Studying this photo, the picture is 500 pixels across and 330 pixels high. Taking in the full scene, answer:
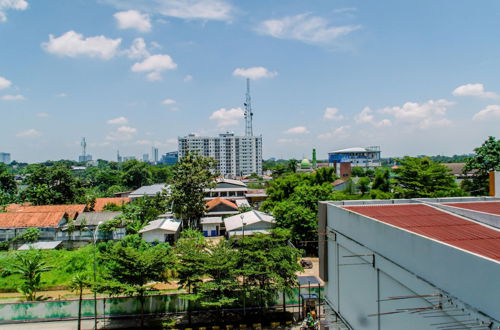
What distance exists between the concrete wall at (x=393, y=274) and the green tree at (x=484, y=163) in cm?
2558

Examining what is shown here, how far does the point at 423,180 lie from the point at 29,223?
122 feet

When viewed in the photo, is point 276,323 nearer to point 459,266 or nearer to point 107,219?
point 459,266

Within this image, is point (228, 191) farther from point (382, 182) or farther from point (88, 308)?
point (88, 308)

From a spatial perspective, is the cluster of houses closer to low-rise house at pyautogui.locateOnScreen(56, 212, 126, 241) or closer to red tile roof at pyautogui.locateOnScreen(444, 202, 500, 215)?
low-rise house at pyautogui.locateOnScreen(56, 212, 126, 241)

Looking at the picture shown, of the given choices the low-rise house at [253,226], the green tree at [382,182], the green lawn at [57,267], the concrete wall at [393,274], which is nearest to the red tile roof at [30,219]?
the green lawn at [57,267]

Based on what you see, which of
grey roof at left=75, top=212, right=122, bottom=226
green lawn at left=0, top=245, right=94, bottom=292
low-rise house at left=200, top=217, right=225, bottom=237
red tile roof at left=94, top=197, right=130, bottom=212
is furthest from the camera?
red tile roof at left=94, top=197, right=130, bottom=212

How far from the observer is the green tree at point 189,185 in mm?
35531

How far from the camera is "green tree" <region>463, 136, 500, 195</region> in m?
32.4

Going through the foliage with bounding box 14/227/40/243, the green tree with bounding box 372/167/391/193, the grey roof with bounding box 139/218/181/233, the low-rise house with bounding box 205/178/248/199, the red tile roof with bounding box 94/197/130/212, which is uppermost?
the green tree with bounding box 372/167/391/193

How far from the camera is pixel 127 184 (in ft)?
281

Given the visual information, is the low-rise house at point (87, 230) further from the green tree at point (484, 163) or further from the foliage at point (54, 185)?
the green tree at point (484, 163)

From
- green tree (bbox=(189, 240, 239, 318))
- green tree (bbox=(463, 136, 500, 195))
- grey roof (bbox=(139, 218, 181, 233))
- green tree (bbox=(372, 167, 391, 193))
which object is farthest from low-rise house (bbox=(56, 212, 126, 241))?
green tree (bbox=(463, 136, 500, 195))

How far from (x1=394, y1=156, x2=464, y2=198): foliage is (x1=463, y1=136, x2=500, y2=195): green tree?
270 centimetres

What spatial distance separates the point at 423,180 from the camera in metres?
32.7
